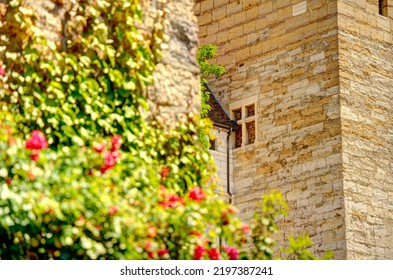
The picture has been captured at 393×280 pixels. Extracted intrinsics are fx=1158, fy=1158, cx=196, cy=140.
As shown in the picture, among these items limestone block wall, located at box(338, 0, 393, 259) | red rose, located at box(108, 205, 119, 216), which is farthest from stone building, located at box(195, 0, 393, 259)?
red rose, located at box(108, 205, 119, 216)

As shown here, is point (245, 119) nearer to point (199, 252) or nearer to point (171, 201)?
point (171, 201)

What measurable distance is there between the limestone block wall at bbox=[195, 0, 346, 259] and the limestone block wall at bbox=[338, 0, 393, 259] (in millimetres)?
197

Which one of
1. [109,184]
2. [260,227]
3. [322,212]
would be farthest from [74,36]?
[322,212]

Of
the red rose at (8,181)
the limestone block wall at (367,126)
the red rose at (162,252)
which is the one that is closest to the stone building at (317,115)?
the limestone block wall at (367,126)

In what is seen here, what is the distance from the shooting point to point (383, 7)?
20594 mm

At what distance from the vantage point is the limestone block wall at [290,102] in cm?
1862

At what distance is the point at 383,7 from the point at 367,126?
2.57m

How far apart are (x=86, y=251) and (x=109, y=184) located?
464mm

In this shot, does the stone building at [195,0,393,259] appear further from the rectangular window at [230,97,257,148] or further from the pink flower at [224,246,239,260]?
the pink flower at [224,246,239,260]

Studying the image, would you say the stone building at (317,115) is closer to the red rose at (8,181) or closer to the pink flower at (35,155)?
the pink flower at (35,155)

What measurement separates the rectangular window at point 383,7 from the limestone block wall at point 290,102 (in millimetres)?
1406

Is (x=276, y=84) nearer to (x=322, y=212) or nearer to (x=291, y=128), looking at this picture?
(x=291, y=128)

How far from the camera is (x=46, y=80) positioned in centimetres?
752

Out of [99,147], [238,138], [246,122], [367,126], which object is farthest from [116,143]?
[238,138]
